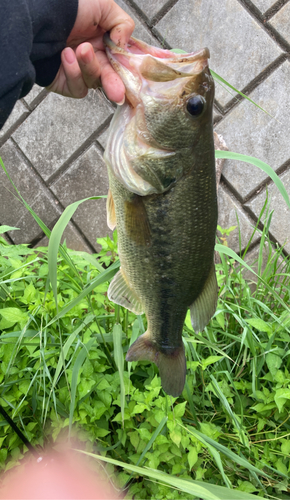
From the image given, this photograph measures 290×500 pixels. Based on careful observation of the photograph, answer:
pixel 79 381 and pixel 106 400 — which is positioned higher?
pixel 79 381

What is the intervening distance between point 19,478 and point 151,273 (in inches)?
35.8

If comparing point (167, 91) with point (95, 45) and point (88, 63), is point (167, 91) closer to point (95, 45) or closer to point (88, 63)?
point (88, 63)

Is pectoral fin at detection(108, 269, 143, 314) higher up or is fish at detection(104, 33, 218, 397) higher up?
fish at detection(104, 33, 218, 397)

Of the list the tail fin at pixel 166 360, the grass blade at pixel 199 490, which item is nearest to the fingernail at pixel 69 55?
the tail fin at pixel 166 360

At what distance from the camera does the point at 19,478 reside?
129 cm

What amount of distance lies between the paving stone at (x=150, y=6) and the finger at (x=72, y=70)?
164 cm

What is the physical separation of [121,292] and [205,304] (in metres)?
0.23

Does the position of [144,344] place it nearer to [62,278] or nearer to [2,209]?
[62,278]

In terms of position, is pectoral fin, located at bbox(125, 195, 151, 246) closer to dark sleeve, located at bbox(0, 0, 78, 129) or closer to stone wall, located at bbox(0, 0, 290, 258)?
dark sleeve, located at bbox(0, 0, 78, 129)

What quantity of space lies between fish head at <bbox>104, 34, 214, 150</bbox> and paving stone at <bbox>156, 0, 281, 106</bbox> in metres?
1.60

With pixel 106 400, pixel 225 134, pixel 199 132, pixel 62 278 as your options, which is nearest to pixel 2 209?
pixel 62 278

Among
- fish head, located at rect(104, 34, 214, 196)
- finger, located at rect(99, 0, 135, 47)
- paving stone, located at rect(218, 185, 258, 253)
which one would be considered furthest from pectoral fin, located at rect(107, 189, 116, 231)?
paving stone, located at rect(218, 185, 258, 253)

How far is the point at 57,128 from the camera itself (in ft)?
8.41

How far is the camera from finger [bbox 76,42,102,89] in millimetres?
912
